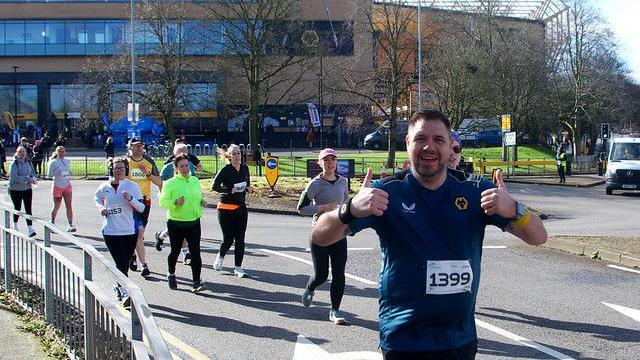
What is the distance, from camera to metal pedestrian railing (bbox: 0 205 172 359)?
441 cm

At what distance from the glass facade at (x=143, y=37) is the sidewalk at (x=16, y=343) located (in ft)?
97.6

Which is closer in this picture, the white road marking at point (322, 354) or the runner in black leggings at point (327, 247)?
the white road marking at point (322, 354)

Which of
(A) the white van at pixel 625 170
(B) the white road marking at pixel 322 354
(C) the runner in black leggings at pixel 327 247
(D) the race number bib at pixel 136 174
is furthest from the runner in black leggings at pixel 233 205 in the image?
(A) the white van at pixel 625 170

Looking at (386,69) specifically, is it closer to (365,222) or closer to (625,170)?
(625,170)

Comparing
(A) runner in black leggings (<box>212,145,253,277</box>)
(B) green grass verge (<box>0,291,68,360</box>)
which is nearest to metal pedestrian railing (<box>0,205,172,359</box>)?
(B) green grass verge (<box>0,291,68,360</box>)

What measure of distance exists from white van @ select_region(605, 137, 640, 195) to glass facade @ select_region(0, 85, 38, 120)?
51.5 meters

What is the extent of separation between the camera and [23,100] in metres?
67.4

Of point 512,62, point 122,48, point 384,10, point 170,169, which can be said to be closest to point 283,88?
point 122,48

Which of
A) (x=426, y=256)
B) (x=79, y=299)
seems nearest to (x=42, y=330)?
(x=79, y=299)

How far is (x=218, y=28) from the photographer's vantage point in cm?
4031

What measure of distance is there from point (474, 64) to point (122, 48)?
2087 cm

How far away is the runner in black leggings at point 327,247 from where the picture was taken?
846 centimetres

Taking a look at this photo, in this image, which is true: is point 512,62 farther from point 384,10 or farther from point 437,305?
point 437,305

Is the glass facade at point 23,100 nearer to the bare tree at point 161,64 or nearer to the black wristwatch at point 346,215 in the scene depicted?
the bare tree at point 161,64
